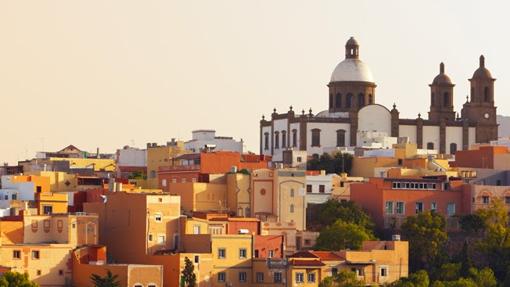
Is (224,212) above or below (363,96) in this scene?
below

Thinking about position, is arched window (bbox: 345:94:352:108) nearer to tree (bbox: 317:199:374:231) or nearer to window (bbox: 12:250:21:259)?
tree (bbox: 317:199:374:231)

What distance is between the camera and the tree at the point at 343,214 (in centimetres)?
7562

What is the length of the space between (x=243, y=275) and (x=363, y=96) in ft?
127

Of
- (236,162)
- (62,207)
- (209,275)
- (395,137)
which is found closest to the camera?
(209,275)

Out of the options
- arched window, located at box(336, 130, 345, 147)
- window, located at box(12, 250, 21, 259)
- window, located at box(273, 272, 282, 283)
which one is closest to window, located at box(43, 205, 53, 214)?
window, located at box(12, 250, 21, 259)

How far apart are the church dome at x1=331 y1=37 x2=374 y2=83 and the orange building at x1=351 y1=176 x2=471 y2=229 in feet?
84.3

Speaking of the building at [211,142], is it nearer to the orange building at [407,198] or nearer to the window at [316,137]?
the window at [316,137]

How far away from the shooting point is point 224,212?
7619 centimetres

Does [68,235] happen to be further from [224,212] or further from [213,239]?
[224,212]

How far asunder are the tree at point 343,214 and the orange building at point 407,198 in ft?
3.66

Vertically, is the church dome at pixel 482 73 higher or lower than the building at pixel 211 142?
higher

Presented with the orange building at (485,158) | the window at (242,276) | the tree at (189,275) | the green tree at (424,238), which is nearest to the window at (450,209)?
the green tree at (424,238)

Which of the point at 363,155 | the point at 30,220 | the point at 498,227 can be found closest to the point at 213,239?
the point at 30,220

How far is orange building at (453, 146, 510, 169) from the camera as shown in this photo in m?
87.1
